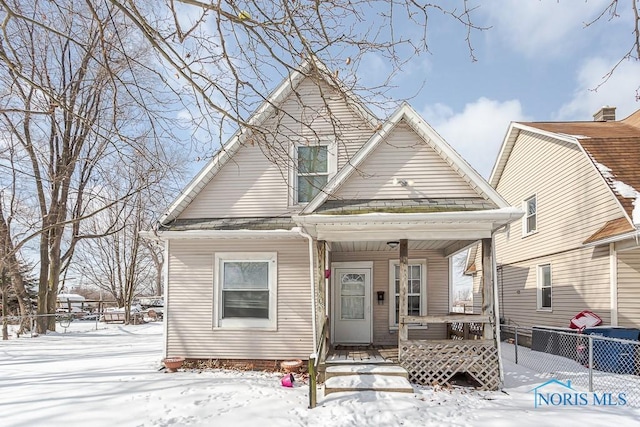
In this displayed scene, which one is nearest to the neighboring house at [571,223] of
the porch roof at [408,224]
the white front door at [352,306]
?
the porch roof at [408,224]

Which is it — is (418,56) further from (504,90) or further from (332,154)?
(332,154)

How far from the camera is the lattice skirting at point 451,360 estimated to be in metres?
7.22

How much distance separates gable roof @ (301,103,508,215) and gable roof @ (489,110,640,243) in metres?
3.88

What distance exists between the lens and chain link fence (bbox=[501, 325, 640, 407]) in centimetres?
736

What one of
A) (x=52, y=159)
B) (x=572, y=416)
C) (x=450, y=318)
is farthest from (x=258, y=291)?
(x=52, y=159)

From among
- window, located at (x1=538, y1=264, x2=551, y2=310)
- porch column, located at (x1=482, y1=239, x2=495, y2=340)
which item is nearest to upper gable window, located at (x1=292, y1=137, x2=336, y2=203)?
porch column, located at (x1=482, y1=239, x2=495, y2=340)

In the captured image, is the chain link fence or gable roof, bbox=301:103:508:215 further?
gable roof, bbox=301:103:508:215

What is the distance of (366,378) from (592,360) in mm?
4128

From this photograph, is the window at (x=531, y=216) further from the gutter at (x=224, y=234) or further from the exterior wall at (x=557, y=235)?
the gutter at (x=224, y=234)

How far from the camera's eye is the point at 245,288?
898 cm

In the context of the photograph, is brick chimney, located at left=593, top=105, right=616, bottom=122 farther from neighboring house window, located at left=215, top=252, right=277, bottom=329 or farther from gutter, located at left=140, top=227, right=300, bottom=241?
neighboring house window, located at left=215, top=252, right=277, bottom=329

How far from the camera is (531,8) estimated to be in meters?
4.21

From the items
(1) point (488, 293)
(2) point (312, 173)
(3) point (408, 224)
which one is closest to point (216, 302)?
(2) point (312, 173)

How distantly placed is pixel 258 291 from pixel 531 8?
7012 millimetres
